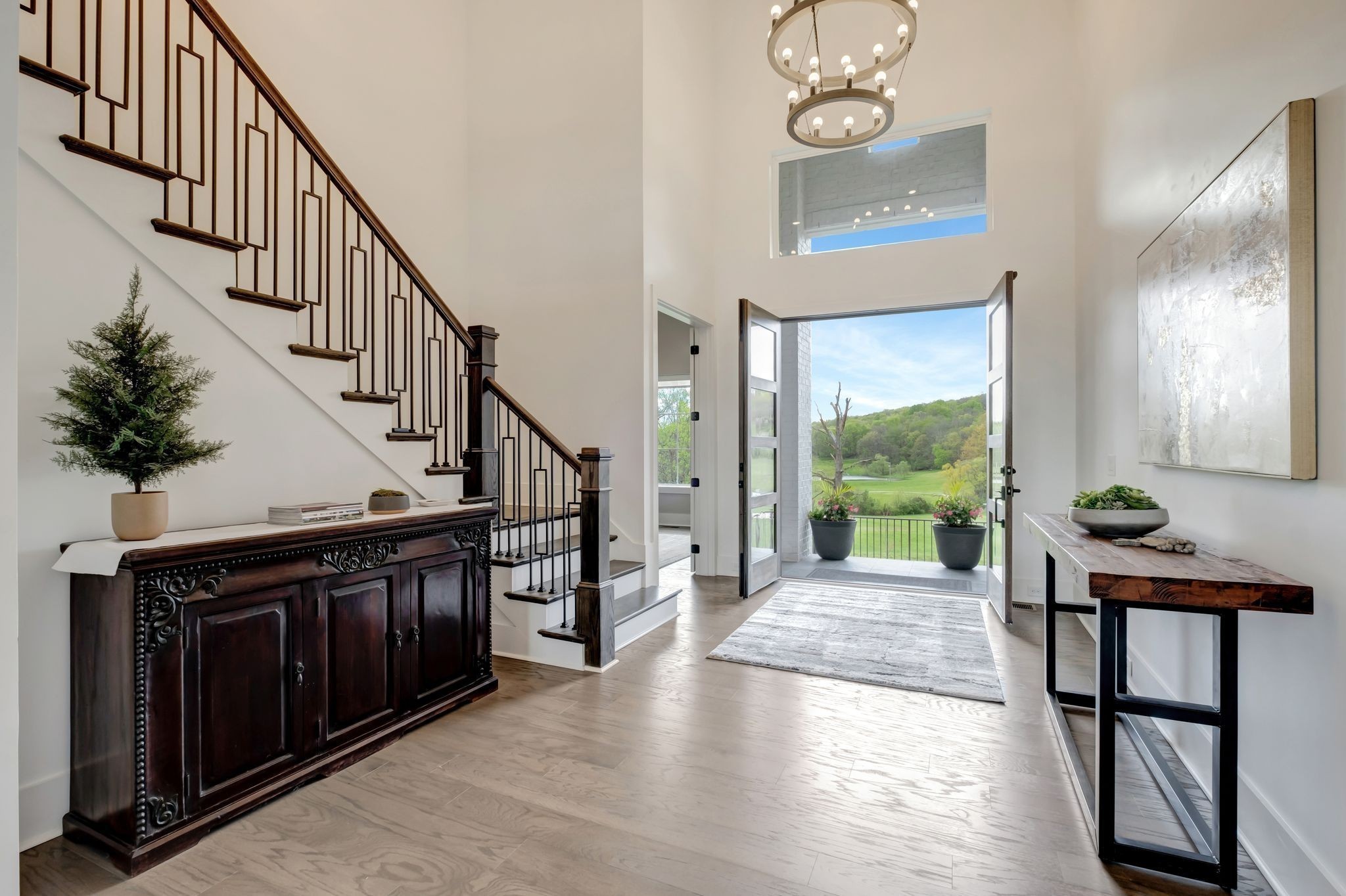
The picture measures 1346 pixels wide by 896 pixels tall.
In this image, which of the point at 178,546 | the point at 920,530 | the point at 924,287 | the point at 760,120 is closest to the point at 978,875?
the point at 178,546

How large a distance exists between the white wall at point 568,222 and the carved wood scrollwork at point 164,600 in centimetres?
319

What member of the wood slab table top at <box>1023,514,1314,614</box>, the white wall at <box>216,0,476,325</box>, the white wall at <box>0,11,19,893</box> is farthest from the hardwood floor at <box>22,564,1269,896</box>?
the white wall at <box>216,0,476,325</box>

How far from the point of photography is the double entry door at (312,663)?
83.7 inches

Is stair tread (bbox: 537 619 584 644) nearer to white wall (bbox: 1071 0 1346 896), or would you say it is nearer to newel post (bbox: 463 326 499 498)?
newel post (bbox: 463 326 499 498)

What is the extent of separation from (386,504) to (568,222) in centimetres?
318

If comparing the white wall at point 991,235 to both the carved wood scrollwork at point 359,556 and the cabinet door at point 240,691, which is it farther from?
the cabinet door at point 240,691

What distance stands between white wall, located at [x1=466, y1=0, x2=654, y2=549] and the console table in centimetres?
336

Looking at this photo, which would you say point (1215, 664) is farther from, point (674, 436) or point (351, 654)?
point (674, 436)

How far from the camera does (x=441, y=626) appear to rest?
3064 millimetres

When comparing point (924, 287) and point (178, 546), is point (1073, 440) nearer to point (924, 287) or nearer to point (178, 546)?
point (924, 287)

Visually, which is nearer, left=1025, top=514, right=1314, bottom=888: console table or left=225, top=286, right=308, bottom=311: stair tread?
left=1025, top=514, right=1314, bottom=888: console table

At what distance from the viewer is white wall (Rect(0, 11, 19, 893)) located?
5.08ft

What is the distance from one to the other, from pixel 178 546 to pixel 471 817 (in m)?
1.32

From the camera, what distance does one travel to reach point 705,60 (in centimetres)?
621
